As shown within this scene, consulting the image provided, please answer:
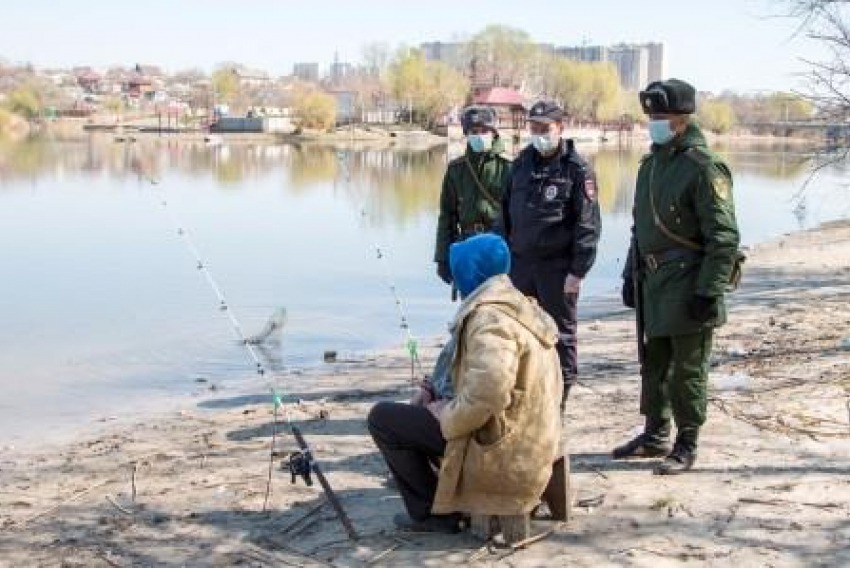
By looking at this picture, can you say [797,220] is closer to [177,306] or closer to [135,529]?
[177,306]

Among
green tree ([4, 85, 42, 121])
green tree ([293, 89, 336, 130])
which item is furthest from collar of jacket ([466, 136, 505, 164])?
green tree ([4, 85, 42, 121])

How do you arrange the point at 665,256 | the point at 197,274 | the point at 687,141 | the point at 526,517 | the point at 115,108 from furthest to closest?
1. the point at 115,108
2. the point at 197,274
3. the point at 665,256
4. the point at 687,141
5. the point at 526,517

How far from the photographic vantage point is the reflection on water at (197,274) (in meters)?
10.8

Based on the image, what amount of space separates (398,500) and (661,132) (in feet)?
7.74

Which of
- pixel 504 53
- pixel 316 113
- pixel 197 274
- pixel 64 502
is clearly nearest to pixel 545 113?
pixel 64 502

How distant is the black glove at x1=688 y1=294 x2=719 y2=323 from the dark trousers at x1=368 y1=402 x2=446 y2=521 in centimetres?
155

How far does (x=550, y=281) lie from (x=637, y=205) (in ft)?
2.66

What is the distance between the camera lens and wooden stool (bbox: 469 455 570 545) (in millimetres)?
4250

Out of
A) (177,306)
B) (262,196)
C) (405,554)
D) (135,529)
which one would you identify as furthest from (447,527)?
Result: (262,196)

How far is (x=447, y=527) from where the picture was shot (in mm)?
Result: 4445

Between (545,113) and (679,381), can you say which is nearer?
(679,381)

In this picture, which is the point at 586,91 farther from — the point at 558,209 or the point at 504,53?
the point at 558,209

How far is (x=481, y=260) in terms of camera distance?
4055mm

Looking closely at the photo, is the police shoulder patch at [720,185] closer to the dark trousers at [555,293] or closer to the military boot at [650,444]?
the dark trousers at [555,293]
